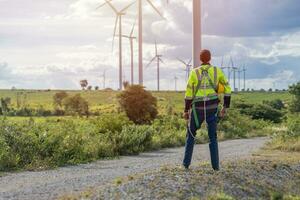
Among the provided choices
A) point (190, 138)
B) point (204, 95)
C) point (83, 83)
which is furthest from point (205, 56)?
point (83, 83)

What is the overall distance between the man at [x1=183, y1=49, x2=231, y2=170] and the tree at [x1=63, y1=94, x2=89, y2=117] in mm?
72758

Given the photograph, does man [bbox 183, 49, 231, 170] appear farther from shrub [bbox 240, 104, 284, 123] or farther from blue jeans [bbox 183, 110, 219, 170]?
shrub [bbox 240, 104, 284, 123]

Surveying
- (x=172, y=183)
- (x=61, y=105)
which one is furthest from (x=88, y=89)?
(x=172, y=183)

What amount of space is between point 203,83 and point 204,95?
A: 0.86 ft

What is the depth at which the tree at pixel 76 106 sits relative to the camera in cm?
8782

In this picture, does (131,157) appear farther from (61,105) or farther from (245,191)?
(61,105)

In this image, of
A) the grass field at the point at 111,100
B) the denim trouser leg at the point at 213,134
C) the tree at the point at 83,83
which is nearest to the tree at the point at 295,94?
the grass field at the point at 111,100

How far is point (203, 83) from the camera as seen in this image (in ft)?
44.5

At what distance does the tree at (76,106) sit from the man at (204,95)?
239ft

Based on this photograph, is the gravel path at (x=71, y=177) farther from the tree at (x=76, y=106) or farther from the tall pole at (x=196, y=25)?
the tree at (x=76, y=106)

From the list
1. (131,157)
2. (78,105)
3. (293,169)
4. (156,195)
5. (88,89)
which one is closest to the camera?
(156,195)

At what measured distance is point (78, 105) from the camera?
89875 millimetres

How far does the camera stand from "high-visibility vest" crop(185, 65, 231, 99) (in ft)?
44.5

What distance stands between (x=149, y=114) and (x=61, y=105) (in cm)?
4819
